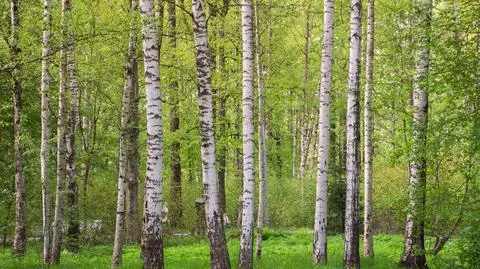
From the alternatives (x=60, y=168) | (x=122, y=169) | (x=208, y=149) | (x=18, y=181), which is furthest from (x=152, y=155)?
(x=18, y=181)

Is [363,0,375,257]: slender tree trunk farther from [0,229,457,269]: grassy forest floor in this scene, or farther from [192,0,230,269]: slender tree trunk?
[192,0,230,269]: slender tree trunk

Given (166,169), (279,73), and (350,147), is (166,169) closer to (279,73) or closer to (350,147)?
(279,73)

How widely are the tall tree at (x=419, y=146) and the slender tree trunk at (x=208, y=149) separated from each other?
126 inches

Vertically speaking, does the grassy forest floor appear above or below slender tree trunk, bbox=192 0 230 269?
below

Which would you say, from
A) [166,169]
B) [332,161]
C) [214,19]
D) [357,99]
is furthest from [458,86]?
[166,169]

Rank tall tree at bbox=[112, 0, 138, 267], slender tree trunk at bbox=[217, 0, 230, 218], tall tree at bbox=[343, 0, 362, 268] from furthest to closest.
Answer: slender tree trunk at bbox=[217, 0, 230, 218], tall tree at bbox=[112, 0, 138, 267], tall tree at bbox=[343, 0, 362, 268]

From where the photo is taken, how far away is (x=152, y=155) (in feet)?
26.8

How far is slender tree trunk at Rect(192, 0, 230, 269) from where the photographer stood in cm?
834

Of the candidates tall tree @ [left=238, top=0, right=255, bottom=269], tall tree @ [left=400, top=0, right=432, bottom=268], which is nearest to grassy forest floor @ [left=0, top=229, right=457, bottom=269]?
tall tree @ [left=400, top=0, right=432, bottom=268]

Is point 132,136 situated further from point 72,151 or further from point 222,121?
point 222,121

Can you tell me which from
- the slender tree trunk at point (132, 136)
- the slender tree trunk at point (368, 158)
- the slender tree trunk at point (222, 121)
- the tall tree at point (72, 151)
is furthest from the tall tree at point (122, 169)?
the slender tree trunk at point (368, 158)

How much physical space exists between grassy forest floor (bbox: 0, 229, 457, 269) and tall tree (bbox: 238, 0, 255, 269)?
1122mm

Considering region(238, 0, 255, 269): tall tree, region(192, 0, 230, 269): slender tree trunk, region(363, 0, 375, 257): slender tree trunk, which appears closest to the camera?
region(192, 0, 230, 269): slender tree trunk

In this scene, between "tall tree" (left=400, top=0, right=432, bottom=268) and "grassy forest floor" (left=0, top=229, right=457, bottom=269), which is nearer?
"tall tree" (left=400, top=0, right=432, bottom=268)
